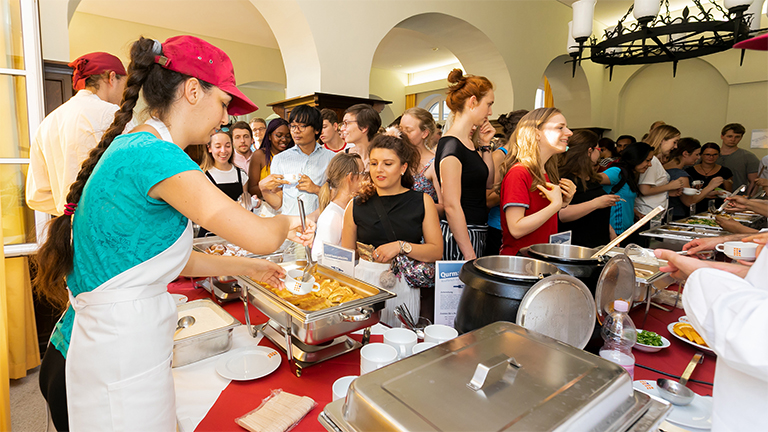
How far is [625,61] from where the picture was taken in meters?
4.63

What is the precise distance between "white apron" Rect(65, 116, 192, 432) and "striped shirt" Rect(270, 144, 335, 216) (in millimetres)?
2084

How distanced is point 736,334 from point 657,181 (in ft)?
14.6

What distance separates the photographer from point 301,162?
10.1 feet

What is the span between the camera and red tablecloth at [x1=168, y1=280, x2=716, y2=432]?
97cm

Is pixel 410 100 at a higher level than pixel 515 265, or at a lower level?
higher

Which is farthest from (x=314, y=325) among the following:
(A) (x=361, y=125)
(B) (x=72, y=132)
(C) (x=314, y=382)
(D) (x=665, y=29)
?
(D) (x=665, y=29)

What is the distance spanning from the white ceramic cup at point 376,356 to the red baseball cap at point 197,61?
2.55ft

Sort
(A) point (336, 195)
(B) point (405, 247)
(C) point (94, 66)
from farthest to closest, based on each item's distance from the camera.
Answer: (A) point (336, 195)
(C) point (94, 66)
(B) point (405, 247)

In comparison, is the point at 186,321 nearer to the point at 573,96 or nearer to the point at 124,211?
the point at 124,211

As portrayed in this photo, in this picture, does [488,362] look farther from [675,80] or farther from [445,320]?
[675,80]

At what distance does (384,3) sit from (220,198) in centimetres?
432

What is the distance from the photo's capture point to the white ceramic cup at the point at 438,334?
1.17 metres

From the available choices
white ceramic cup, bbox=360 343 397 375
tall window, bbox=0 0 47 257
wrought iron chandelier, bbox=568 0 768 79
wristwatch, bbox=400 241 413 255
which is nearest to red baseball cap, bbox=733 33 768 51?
white ceramic cup, bbox=360 343 397 375

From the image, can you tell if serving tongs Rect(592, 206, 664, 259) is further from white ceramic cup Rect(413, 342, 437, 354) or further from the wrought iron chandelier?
the wrought iron chandelier
